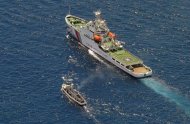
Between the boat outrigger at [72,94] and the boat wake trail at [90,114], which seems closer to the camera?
the boat wake trail at [90,114]

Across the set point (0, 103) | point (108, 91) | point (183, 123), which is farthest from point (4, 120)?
point (183, 123)

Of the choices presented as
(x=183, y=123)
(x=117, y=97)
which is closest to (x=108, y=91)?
(x=117, y=97)

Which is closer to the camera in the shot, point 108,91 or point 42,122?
point 42,122

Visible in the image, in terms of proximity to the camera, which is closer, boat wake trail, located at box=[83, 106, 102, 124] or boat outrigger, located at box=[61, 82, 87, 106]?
boat wake trail, located at box=[83, 106, 102, 124]

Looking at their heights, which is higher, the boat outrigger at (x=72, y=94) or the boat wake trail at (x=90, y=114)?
the boat outrigger at (x=72, y=94)

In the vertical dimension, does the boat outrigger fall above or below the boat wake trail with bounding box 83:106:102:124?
above

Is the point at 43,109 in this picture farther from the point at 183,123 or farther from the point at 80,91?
the point at 183,123
